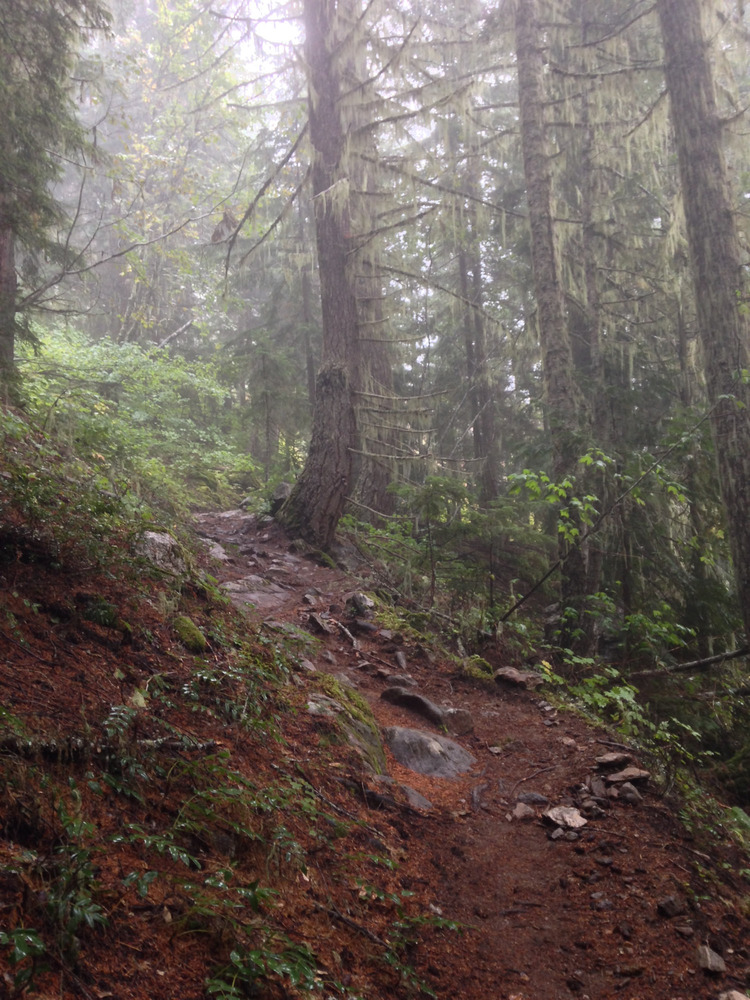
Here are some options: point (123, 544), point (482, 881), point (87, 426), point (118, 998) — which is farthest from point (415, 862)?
point (87, 426)

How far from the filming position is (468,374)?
16.6 metres

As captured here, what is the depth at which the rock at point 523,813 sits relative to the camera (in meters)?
4.09

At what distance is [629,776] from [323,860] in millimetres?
2285

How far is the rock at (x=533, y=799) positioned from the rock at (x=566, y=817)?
0.48ft

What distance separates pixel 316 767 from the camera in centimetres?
376

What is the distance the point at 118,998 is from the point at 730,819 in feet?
12.7

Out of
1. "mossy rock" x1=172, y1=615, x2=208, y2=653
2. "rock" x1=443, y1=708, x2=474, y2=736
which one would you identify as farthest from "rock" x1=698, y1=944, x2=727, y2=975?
"mossy rock" x1=172, y1=615, x2=208, y2=653

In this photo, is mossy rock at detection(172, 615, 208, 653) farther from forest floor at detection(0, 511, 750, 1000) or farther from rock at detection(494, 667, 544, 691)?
rock at detection(494, 667, 544, 691)

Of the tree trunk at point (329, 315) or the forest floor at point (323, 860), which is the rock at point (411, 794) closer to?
the forest floor at point (323, 860)

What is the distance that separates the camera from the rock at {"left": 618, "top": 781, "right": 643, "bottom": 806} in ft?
13.1

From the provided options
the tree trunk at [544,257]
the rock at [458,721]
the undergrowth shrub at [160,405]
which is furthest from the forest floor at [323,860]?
the undergrowth shrub at [160,405]

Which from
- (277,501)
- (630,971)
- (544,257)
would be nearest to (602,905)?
(630,971)

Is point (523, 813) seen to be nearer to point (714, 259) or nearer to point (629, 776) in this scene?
point (629, 776)

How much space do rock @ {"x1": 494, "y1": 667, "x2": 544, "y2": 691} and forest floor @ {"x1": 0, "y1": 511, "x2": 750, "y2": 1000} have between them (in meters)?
1.25
